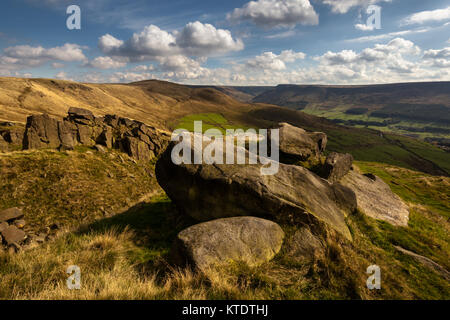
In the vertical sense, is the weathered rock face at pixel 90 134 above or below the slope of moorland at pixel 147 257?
above

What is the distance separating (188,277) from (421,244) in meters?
12.4

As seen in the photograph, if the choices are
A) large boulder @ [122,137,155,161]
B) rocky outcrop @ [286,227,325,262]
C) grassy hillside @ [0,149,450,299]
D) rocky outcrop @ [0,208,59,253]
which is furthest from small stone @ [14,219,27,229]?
large boulder @ [122,137,155,161]

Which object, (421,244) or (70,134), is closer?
(421,244)

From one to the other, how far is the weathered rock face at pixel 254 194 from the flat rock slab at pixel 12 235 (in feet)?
33.1

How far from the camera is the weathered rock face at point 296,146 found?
1778 cm

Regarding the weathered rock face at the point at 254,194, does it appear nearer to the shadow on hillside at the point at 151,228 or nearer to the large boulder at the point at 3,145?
the shadow on hillside at the point at 151,228

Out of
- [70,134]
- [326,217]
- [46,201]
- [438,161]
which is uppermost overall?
[70,134]

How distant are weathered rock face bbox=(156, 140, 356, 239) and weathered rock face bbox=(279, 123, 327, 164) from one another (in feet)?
15.2

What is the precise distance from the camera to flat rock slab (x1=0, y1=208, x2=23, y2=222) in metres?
14.9

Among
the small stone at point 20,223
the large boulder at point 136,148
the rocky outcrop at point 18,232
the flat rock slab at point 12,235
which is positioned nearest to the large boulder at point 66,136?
the large boulder at point 136,148

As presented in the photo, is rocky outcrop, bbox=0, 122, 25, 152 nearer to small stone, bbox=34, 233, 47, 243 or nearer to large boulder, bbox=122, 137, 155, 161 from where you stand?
large boulder, bbox=122, 137, 155, 161

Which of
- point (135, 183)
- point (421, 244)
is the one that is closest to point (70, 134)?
point (135, 183)

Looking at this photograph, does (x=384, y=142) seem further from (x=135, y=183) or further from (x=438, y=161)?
(x=135, y=183)
